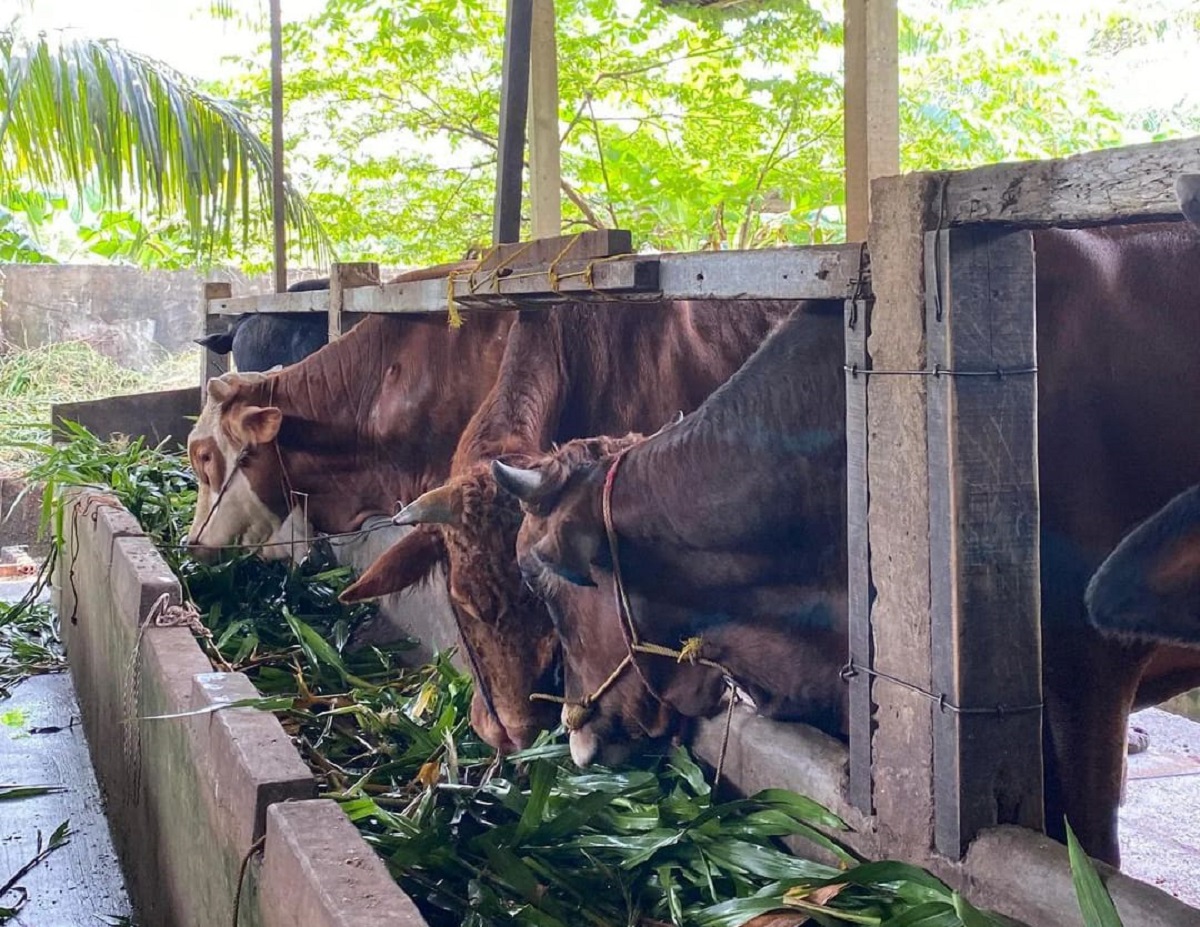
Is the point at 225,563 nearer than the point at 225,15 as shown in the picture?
Yes

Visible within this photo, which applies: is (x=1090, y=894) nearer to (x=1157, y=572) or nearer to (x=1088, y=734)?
(x=1157, y=572)

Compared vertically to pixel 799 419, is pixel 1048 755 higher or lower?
lower

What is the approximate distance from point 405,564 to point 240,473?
2.09 metres

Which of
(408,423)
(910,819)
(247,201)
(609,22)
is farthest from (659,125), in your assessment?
(910,819)

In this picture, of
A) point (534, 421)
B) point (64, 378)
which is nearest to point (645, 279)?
point (534, 421)

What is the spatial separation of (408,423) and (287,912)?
3415 mm

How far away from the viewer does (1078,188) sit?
2.25 m

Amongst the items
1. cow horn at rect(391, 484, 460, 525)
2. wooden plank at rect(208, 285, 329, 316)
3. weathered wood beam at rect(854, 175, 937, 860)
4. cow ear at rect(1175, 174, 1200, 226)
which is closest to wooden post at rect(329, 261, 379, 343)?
wooden plank at rect(208, 285, 329, 316)

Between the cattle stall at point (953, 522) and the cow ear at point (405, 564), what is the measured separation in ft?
6.21

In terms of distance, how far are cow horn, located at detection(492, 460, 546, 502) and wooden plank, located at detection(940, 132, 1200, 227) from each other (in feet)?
4.61

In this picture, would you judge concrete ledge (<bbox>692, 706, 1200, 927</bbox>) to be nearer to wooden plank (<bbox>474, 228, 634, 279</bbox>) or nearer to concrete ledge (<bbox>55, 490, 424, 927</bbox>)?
concrete ledge (<bbox>55, 490, 424, 927</bbox>)

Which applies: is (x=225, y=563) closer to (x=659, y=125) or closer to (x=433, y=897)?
(x=433, y=897)

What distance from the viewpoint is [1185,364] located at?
3189 millimetres

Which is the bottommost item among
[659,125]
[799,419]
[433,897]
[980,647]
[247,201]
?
[433,897]
